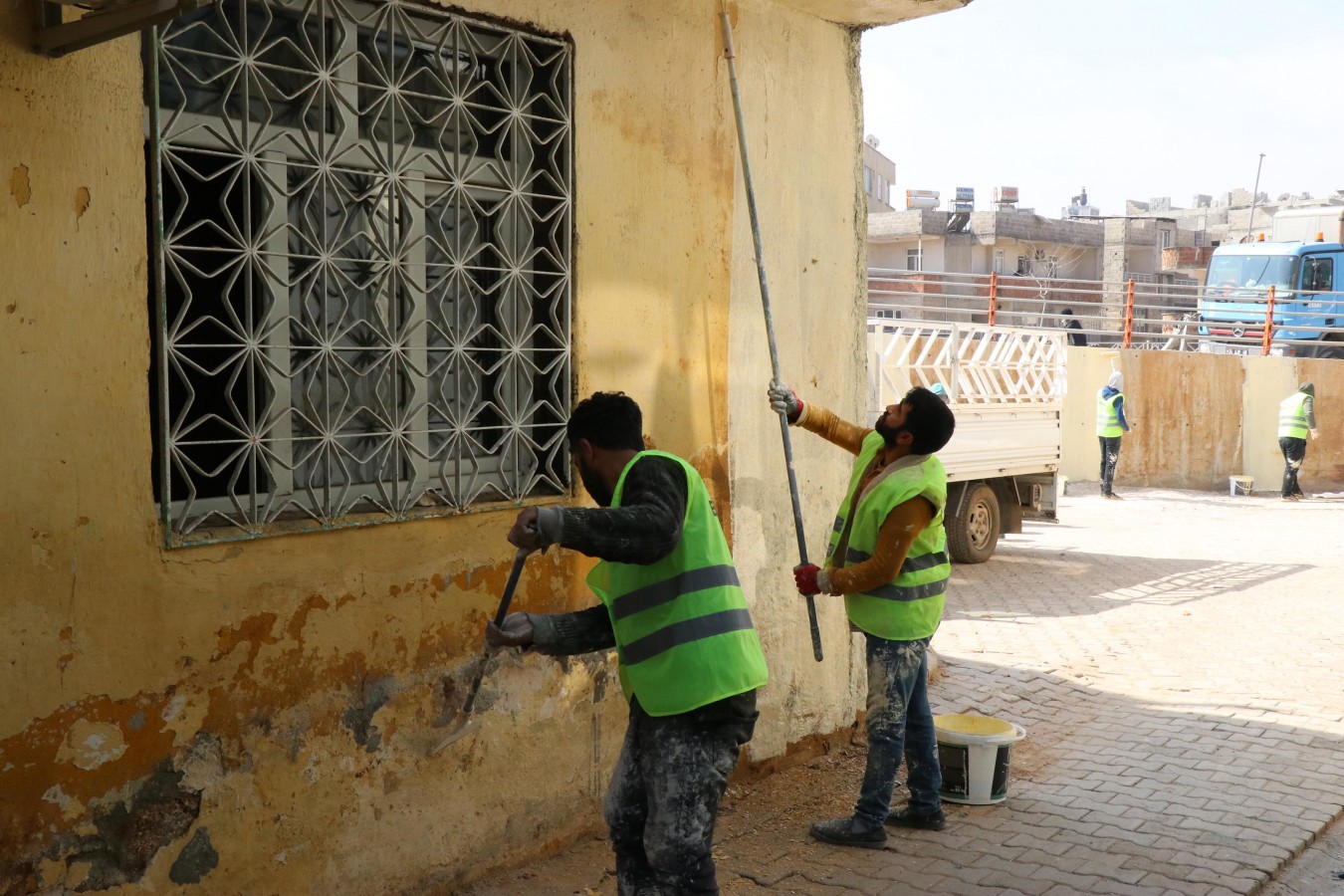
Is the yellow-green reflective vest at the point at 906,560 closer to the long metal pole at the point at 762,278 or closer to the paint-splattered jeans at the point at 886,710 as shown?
the paint-splattered jeans at the point at 886,710

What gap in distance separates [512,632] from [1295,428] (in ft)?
59.4

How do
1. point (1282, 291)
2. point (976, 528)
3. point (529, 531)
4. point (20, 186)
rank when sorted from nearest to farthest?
point (529, 531), point (20, 186), point (976, 528), point (1282, 291)

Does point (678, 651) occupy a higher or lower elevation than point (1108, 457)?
higher

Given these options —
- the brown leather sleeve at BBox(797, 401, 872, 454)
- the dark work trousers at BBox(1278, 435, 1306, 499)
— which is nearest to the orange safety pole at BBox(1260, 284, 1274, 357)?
the dark work trousers at BBox(1278, 435, 1306, 499)

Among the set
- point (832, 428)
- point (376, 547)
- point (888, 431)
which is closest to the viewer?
point (376, 547)

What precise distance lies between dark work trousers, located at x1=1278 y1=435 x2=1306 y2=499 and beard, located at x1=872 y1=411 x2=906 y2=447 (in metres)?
16.4

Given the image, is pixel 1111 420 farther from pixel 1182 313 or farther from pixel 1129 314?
pixel 1182 313

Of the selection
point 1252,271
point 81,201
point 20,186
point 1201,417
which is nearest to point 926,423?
point 81,201

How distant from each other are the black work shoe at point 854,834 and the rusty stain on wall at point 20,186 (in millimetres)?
3341

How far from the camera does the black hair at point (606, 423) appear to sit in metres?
2.98

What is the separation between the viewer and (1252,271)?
25703 millimetres

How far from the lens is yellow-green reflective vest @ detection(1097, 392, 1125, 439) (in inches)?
658

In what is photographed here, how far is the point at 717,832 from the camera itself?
4613 millimetres

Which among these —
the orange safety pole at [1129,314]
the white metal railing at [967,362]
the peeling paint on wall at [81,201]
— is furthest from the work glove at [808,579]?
the orange safety pole at [1129,314]
